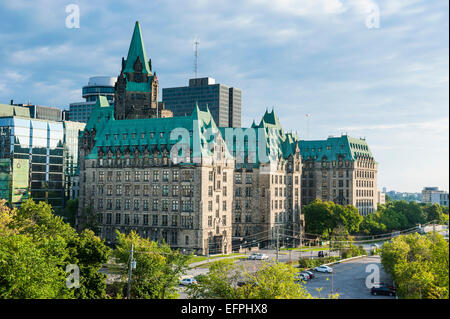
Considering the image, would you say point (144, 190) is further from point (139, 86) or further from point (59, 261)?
point (59, 261)

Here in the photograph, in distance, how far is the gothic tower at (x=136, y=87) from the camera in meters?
166

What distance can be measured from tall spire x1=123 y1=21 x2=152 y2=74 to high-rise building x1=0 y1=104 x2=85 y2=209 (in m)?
36.3

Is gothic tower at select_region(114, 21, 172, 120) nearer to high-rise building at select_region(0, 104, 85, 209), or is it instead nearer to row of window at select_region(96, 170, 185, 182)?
row of window at select_region(96, 170, 185, 182)

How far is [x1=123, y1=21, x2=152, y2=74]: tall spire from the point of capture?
545 feet

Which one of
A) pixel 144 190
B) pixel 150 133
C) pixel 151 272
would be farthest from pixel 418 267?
pixel 150 133

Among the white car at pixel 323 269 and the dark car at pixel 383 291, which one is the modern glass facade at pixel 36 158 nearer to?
the white car at pixel 323 269

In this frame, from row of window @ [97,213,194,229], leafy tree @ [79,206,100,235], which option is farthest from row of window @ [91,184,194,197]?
row of window @ [97,213,194,229]

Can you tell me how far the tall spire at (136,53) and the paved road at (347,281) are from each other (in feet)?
290

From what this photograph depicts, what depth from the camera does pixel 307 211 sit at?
166 metres

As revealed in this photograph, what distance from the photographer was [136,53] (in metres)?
167

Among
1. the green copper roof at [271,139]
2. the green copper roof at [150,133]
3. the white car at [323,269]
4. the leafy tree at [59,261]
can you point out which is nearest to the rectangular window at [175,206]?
the green copper roof at [150,133]

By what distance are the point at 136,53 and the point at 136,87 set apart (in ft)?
35.8
